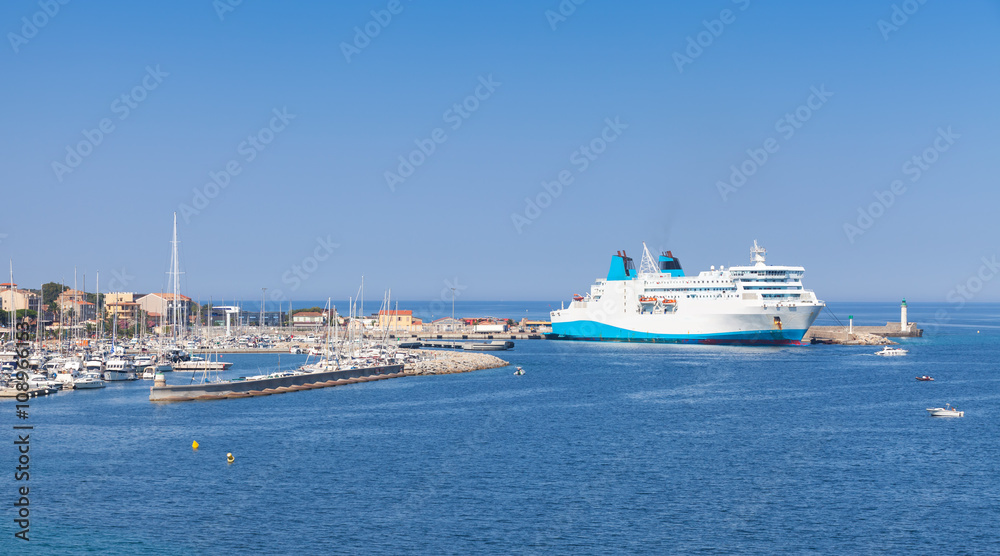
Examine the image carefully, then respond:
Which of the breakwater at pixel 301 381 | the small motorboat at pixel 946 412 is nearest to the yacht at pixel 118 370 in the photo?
the breakwater at pixel 301 381

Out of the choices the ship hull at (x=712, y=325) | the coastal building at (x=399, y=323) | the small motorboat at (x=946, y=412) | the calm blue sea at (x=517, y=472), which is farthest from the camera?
the coastal building at (x=399, y=323)

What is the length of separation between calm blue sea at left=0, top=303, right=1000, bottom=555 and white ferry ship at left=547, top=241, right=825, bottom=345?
2887 cm

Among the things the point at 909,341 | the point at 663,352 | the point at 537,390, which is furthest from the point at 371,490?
the point at 909,341

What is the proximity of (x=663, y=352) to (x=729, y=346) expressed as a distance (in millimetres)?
7837

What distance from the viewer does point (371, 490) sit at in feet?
80.8

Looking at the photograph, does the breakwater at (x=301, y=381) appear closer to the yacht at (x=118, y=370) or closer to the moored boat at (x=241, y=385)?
the moored boat at (x=241, y=385)

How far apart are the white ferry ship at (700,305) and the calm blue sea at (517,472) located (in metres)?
28.9

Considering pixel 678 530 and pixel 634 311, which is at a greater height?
pixel 634 311

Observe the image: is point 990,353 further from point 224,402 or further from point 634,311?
point 224,402

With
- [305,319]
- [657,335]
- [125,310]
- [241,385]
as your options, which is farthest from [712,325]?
[125,310]

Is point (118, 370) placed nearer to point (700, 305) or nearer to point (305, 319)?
point (700, 305)

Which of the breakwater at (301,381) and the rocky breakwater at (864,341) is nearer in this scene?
the breakwater at (301,381)

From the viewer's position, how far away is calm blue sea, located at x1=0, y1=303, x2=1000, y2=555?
20.6m

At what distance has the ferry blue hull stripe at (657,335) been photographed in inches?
3034
